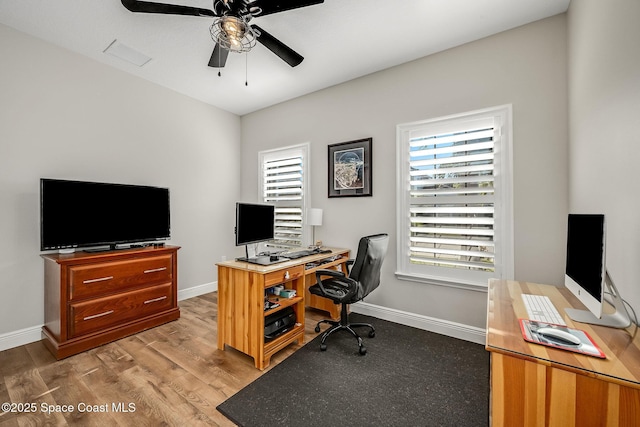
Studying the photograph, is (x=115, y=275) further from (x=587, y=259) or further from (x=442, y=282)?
(x=587, y=259)

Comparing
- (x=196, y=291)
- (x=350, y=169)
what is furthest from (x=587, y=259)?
(x=196, y=291)

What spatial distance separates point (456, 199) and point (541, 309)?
136 cm

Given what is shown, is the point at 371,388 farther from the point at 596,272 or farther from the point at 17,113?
the point at 17,113

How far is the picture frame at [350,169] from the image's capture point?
3146 mm

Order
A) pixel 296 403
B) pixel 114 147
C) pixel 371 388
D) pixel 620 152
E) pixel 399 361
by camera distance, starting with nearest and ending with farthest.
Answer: pixel 620 152
pixel 296 403
pixel 371 388
pixel 399 361
pixel 114 147

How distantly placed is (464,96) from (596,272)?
80.7 inches

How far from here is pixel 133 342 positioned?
8.30 feet

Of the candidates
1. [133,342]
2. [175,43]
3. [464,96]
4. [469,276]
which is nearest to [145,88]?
[175,43]

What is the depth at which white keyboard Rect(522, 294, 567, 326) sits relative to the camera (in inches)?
50.8

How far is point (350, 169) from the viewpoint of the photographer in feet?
10.7

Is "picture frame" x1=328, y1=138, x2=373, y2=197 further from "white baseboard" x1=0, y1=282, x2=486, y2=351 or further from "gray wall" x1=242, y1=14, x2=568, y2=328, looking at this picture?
"white baseboard" x1=0, y1=282, x2=486, y2=351

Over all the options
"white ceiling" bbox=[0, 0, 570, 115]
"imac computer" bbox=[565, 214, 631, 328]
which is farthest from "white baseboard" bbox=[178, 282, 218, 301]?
"imac computer" bbox=[565, 214, 631, 328]

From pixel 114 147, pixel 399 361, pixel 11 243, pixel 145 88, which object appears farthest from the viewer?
pixel 145 88

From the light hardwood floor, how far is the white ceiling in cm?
292
